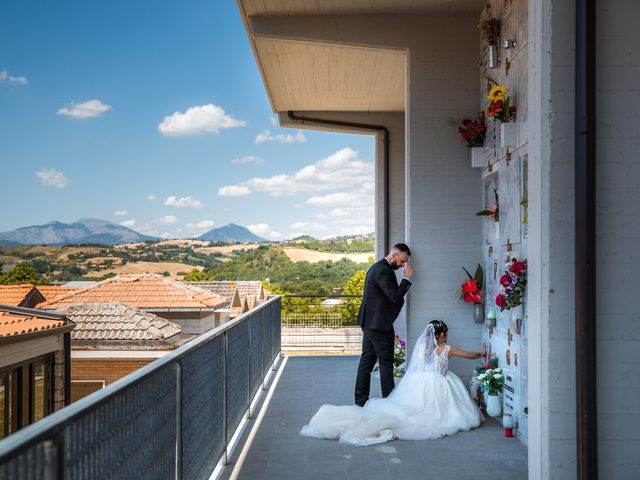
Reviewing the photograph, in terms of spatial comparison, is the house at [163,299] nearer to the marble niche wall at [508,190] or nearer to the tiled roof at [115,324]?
the tiled roof at [115,324]

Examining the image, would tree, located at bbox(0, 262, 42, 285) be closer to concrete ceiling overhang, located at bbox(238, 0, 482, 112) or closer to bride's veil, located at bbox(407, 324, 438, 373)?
concrete ceiling overhang, located at bbox(238, 0, 482, 112)

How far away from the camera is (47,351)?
13750 millimetres

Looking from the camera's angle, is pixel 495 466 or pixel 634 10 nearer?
pixel 634 10

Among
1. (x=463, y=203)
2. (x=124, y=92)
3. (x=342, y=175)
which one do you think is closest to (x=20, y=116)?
(x=124, y=92)

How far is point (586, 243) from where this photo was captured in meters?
3.14

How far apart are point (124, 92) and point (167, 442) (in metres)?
107

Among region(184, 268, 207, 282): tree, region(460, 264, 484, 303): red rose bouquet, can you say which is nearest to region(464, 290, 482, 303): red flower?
region(460, 264, 484, 303): red rose bouquet

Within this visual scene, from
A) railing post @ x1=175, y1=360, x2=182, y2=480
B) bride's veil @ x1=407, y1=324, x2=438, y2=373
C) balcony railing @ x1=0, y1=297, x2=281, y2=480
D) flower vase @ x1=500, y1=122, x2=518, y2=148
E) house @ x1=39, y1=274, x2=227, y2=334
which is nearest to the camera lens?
balcony railing @ x1=0, y1=297, x2=281, y2=480

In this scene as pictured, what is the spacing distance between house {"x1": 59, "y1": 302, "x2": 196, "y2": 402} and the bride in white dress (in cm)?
1186

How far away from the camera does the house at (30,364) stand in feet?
39.2

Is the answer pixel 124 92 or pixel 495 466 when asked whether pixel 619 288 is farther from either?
pixel 124 92

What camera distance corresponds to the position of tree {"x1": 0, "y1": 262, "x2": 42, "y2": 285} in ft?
164

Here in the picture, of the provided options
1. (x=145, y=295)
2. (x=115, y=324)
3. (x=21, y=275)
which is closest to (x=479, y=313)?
(x=115, y=324)

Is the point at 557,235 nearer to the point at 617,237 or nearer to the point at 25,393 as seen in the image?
the point at 617,237
